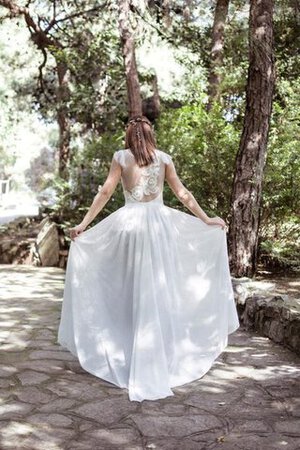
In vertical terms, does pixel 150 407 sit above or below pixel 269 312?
below

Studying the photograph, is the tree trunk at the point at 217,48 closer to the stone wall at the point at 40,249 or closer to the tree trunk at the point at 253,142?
the stone wall at the point at 40,249

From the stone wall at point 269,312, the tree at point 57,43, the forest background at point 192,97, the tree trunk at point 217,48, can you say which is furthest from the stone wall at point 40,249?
the stone wall at point 269,312

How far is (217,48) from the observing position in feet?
46.2

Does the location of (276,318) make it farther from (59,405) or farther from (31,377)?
(59,405)

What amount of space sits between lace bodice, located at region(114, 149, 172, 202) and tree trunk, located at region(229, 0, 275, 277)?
3.06 meters

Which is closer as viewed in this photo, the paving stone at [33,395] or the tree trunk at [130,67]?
the paving stone at [33,395]

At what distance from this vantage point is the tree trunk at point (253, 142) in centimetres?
750

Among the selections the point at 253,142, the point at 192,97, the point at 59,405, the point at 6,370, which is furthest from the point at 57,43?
the point at 59,405

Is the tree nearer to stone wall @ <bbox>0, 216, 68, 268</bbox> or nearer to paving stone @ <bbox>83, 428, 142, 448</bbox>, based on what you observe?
stone wall @ <bbox>0, 216, 68, 268</bbox>

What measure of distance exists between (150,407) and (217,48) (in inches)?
461

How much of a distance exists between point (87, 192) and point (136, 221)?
8.05 metres

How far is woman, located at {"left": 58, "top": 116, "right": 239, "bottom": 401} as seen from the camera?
175 inches

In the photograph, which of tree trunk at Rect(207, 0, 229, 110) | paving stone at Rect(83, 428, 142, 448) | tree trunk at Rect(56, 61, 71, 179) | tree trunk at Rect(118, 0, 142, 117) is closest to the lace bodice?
paving stone at Rect(83, 428, 142, 448)

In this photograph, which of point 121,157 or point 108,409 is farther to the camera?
point 121,157
